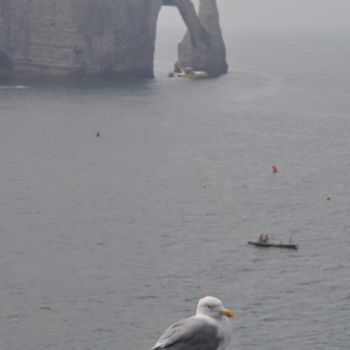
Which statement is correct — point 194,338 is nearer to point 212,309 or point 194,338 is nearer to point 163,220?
point 212,309

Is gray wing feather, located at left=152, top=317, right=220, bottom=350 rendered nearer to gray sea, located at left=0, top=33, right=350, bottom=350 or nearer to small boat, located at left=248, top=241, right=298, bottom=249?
gray sea, located at left=0, top=33, right=350, bottom=350

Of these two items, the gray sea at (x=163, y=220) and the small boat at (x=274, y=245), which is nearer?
the gray sea at (x=163, y=220)

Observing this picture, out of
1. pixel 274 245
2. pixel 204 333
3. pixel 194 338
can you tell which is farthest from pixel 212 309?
pixel 274 245

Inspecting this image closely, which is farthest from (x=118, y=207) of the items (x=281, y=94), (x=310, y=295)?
(x=281, y=94)

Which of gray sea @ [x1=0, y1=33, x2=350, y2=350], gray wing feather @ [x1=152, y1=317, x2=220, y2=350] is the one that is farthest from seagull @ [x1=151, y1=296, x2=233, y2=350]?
gray sea @ [x1=0, y1=33, x2=350, y2=350]

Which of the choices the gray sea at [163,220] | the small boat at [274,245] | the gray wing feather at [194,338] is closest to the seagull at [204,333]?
the gray wing feather at [194,338]

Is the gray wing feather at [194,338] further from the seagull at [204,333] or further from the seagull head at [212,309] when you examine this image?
the seagull head at [212,309]

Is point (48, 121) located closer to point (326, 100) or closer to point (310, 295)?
point (326, 100)
